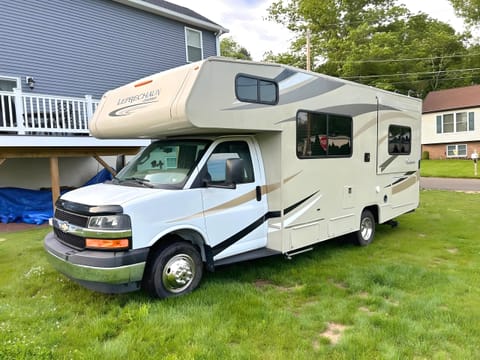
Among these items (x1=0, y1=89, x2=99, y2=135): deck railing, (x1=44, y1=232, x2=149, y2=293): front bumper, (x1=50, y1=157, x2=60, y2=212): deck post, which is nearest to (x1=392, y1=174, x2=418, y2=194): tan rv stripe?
(x1=44, y1=232, x2=149, y2=293): front bumper

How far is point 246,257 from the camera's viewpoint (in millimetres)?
4871

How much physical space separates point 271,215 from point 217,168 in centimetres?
109

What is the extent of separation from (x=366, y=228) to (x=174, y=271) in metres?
4.12

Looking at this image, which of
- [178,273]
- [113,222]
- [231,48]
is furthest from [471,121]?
[231,48]

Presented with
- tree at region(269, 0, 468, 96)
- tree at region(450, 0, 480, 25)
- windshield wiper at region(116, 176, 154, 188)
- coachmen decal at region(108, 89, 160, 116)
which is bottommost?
windshield wiper at region(116, 176, 154, 188)

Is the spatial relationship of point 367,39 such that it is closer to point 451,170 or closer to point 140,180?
point 451,170

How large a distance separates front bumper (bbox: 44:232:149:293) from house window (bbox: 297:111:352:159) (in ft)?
8.97

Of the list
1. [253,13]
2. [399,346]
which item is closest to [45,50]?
[399,346]

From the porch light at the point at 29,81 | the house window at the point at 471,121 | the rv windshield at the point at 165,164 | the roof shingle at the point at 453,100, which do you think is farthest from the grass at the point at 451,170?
the porch light at the point at 29,81

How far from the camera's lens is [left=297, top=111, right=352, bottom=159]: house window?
536 centimetres

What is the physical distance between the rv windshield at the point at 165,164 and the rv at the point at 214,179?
0.02 metres

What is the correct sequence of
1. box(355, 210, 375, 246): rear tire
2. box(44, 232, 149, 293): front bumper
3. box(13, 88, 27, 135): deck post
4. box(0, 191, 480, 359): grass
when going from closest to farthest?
box(0, 191, 480, 359): grass, box(44, 232, 149, 293): front bumper, box(355, 210, 375, 246): rear tire, box(13, 88, 27, 135): deck post

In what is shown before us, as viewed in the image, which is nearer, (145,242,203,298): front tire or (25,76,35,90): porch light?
(145,242,203,298): front tire

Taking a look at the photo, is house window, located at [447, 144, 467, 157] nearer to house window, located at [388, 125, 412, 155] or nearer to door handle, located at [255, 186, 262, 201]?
house window, located at [388, 125, 412, 155]
